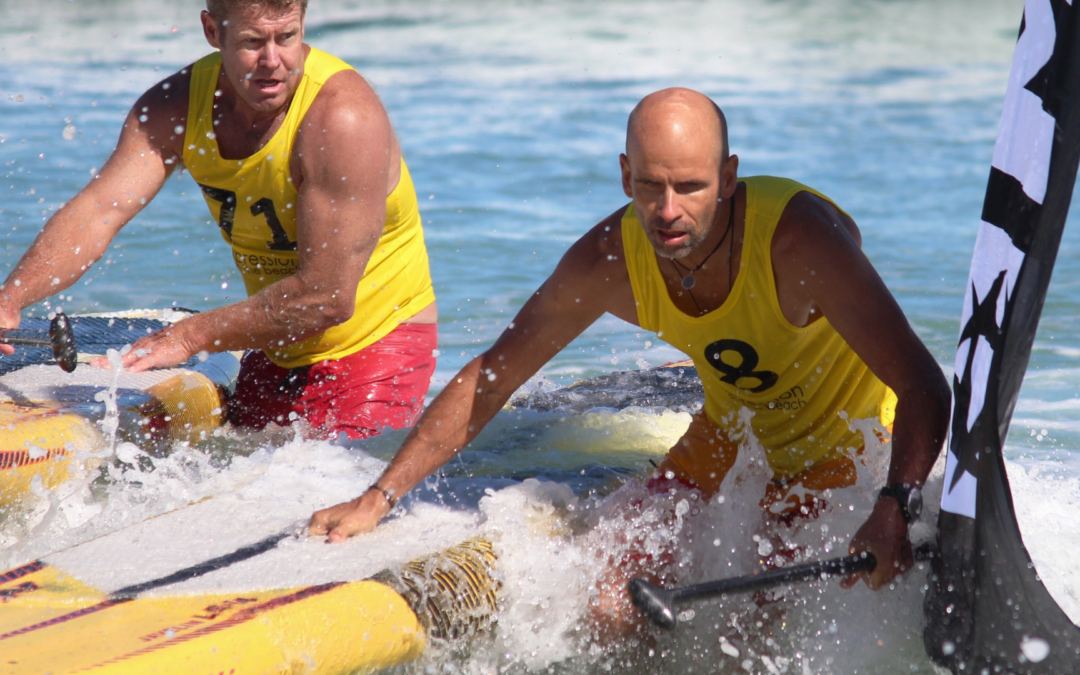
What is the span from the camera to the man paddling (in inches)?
126

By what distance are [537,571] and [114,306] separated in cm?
488

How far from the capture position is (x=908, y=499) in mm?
2264

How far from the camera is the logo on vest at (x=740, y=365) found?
8.95ft

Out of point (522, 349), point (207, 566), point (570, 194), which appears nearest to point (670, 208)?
point (522, 349)

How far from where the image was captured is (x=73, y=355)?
321 cm

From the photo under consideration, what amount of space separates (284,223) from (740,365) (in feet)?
4.99

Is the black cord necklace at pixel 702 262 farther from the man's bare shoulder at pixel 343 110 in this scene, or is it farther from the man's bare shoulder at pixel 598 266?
the man's bare shoulder at pixel 343 110

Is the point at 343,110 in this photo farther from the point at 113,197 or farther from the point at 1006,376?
the point at 1006,376

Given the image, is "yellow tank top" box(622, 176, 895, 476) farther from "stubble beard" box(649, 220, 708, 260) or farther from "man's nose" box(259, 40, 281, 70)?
"man's nose" box(259, 40, 281, 70)

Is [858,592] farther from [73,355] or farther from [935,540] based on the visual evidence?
[73,355]

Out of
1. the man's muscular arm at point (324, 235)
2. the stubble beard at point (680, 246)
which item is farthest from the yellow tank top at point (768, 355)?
the man's muscular arm at point (324, 235)

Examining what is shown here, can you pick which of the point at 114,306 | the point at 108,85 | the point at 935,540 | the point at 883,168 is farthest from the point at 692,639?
the point at 108,85

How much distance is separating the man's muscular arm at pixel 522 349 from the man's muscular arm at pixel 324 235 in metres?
0.61

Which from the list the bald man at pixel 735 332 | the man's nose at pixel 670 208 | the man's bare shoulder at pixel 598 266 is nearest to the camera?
the bald man at pixel 735 332
